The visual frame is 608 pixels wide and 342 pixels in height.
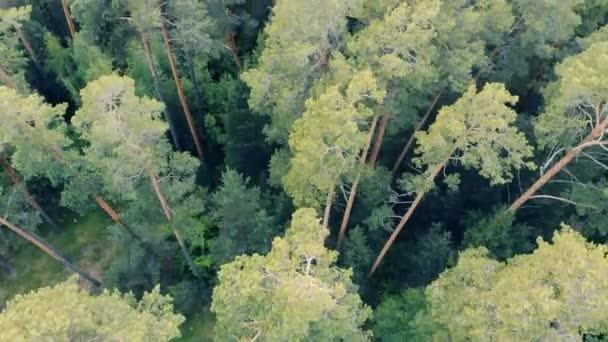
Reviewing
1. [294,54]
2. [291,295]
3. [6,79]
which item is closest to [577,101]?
[294,54]

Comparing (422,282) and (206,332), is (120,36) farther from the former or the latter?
(422,282)

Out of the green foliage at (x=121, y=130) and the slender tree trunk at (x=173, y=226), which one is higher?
the green foliage at (x=121, y=130)

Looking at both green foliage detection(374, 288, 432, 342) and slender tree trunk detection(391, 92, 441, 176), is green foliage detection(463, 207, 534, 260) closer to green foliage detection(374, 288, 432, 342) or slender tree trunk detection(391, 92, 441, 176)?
green foliage detection(374, 288, 432, 342)

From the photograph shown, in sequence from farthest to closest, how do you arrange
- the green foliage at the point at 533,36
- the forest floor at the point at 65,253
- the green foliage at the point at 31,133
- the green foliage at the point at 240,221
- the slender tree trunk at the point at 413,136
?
the forest floor at the point at 65,253
the green foliage at the point at 240,221
the slender tree trunk at the point at 413,136
the green foliage at the point at 533,36
the green foliage at the point at 31,133

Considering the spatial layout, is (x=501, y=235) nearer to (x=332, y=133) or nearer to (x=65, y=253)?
(x=332, y=133)

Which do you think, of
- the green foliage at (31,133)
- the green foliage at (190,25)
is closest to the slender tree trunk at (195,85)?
the green foliage at (190,25)

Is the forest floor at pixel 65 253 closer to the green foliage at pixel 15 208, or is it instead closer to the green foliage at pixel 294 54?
the green foliage at pixel 15 208
